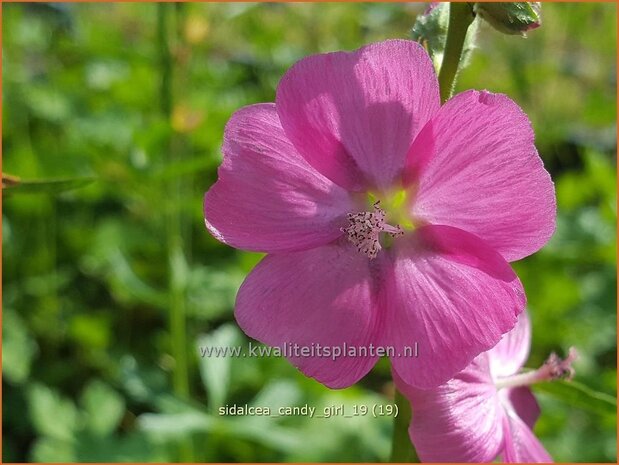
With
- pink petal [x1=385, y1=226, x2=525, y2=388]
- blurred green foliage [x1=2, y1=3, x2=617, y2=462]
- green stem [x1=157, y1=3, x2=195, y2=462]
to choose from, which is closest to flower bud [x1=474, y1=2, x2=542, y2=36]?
pink petal [x1=385, y1=226, x2=525, y2=388]

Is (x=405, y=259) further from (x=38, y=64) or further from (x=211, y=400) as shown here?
(x=38, y=64)

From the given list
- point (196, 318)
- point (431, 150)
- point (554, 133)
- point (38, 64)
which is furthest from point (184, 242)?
point (38, 64)

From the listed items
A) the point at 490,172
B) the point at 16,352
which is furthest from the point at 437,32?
the point at 16,352

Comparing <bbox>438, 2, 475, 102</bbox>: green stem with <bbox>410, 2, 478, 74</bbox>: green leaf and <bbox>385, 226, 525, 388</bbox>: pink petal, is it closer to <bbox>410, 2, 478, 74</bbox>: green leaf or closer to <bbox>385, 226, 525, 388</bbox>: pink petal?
<bbox>410, 2, 478, 74</bbox>: green leaf

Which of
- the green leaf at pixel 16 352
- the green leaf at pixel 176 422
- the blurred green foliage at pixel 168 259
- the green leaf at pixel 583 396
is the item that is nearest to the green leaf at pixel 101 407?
the blurred green foliage at pixel 168 259

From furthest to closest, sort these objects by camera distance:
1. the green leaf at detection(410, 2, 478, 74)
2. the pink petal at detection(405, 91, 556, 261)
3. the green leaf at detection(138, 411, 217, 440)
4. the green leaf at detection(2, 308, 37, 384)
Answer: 1. the green leaf at detection(2, 308, 37, 384)
2. the green leaf at detection(138, 411, 217, 440)
3. the green leaf at detection(410, 2, 478, 74)
4. the pink petal at detection(405, 91, 556, 261)

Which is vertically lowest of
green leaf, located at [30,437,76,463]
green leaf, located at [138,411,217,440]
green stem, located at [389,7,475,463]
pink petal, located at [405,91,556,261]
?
green leaf, located at [30,437,76,463]
